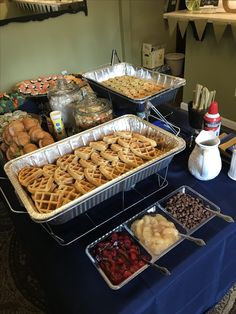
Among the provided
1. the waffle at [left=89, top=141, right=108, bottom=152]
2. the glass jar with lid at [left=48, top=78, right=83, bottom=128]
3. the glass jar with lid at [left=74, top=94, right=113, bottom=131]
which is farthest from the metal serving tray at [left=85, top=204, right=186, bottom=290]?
the glass jar with lid at [left=48, top=78, right=83, bottom=128]

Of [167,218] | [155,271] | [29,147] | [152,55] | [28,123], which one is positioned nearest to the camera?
[155,271]

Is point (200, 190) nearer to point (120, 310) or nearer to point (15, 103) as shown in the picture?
point (120, 310)

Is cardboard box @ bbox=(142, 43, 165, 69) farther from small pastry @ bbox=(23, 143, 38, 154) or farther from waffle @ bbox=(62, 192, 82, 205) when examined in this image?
waffle @ bbox=(62, 192, 82, 205)

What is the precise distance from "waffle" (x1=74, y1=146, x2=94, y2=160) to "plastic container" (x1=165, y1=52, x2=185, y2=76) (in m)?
2.21

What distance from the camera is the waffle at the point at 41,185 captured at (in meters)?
0.65

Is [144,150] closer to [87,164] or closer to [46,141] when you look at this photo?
[87,164]

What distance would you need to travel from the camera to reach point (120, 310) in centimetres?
48

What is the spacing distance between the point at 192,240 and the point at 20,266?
97cm

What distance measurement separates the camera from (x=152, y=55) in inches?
101

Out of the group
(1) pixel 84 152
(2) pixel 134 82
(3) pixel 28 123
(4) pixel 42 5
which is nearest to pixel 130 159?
(1) pixel 84 152

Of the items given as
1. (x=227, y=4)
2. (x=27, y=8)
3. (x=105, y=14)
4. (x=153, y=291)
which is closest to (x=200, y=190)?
(x=153, y=291)

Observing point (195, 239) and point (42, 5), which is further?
point (42, 5)

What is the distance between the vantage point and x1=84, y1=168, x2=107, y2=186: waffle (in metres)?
0.66

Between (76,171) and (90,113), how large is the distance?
29cm
